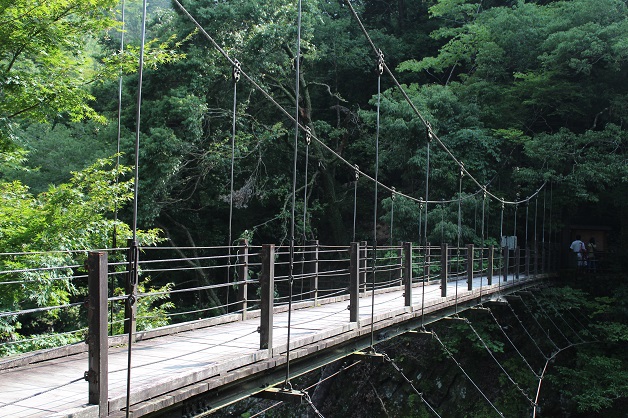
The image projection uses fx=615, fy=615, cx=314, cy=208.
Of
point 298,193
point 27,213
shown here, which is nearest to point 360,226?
point 298,193

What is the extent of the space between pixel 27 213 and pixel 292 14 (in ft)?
24.8

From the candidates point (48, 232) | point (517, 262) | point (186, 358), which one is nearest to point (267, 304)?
point (186, 358)

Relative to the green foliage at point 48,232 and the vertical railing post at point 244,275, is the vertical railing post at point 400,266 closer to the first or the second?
the vertical railing post at point 244,275

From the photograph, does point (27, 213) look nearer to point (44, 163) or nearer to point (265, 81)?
point (44, 163)

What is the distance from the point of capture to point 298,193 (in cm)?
1339

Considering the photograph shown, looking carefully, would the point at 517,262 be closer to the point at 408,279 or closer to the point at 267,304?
the point at 408,279

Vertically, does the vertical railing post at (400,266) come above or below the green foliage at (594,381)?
above

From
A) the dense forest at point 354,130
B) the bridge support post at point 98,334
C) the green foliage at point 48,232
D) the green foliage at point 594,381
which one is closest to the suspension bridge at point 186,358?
the bridge support post at point 98,334

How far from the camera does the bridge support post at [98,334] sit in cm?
203

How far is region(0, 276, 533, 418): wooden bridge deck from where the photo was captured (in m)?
2.13

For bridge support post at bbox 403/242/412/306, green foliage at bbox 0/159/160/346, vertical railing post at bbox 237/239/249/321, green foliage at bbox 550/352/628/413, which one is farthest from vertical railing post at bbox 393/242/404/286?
green foliage at bbox 550/352/628/413

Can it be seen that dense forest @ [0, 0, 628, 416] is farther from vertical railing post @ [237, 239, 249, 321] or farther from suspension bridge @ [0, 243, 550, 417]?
suspension bridge @ [0, 243, 550, 417]

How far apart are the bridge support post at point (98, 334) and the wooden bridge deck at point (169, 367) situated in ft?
0.13

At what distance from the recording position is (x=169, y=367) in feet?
8.74
